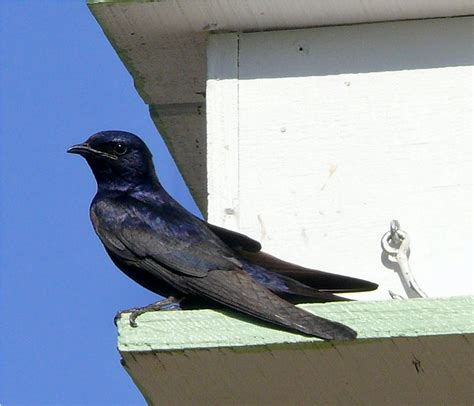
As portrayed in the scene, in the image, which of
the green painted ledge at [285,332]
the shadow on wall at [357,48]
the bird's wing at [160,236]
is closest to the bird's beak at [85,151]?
the bird's wing at [160,236]

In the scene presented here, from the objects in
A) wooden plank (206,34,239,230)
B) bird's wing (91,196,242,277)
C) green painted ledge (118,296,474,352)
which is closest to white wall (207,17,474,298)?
wooden plank (206,34,239,230)

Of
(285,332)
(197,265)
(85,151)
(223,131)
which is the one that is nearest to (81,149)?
(85,151)

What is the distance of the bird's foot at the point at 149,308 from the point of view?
2.44 metres

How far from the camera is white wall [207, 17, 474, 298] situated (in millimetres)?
2814

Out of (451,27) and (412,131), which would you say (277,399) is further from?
(451,27)

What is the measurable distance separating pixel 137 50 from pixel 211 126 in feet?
0.74

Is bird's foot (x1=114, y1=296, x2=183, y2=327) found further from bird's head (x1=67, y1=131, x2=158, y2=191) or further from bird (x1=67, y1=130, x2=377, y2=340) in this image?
bird's head (x1=67, y1=131, x2=158, y2=191)

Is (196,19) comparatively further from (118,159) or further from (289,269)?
(289,269)

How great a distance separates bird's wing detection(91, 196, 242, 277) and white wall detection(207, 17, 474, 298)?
13cm

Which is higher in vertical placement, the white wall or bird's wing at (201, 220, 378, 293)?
the white wall

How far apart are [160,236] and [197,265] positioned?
11cm

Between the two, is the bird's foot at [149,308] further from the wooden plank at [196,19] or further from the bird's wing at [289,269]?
the wooden plank at [196,19]

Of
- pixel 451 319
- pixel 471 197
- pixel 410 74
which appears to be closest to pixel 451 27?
pixel 410 74

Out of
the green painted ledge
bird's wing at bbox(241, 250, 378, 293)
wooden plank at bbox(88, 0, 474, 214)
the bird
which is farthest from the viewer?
wooden plank at bbox(88, 0, 474, 214)
